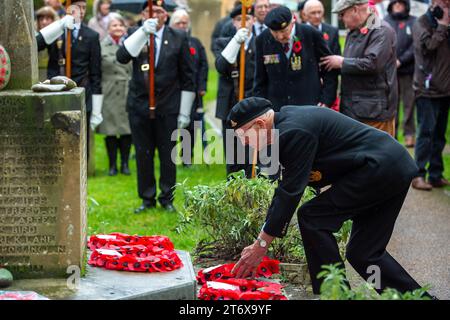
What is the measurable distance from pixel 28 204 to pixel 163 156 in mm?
4031

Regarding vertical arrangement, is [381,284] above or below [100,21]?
below

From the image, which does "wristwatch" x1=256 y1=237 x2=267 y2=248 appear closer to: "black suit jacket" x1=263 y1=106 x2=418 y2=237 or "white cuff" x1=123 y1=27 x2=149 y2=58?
"black suit jacket" x1=263 y1=106 x2=418 y2=237

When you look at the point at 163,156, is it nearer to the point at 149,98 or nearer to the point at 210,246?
the point at 149,98

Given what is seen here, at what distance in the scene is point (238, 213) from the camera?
24.0 ft

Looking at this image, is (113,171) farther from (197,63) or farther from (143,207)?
(143,207)

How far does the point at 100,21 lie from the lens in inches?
579

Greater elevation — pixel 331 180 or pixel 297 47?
pixel 297 47

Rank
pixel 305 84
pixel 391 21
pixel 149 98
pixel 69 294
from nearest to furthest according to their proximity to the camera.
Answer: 1. pixel 69 294
2. pixel 305 84
3. pixel 149 98
4. pixel 391 21

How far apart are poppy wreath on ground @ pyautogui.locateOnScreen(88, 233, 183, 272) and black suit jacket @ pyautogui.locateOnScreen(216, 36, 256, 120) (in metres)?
3.49

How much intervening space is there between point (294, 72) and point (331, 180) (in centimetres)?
315

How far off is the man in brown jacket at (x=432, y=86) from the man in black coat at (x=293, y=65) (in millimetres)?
2136

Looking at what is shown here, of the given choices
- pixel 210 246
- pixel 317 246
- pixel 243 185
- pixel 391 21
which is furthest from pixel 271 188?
pixel 391 21

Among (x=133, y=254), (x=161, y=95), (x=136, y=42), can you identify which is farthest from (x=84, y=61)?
(x=133, y=254)

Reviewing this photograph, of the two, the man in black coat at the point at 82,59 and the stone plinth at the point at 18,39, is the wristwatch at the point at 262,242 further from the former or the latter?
the man in black coat at the point at 82,59
